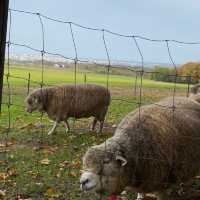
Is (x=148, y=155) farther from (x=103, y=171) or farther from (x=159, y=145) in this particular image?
(x=103, y=171)

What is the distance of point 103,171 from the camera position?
17.8ft

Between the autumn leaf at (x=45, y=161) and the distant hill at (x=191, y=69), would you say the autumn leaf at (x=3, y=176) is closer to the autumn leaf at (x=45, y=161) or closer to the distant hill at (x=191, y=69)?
the autumn leaf at (x=45, y=161)

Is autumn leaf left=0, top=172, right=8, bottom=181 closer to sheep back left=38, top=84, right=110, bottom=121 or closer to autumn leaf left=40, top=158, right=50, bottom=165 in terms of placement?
autumn leaf left=40, top=158, right=50, bottom=165

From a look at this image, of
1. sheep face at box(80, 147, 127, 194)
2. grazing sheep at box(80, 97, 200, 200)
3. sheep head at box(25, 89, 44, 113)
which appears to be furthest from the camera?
sheep head at box(25, 89, 44, 113)

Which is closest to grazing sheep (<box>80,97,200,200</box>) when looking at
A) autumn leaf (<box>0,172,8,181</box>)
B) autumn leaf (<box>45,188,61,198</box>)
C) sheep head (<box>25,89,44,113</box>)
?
autumn leaf (<box>45,188,61,198</box>)

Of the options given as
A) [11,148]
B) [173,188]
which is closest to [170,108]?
[173,188]

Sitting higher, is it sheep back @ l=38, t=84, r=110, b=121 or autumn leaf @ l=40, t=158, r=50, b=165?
sheep back @ l=38, t=84, r=110, b=121

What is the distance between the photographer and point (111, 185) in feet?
18.0

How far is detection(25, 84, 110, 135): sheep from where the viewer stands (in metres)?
Result: 11.7

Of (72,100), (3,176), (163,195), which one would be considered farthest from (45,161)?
(72,100)

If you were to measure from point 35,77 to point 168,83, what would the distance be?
6577mm

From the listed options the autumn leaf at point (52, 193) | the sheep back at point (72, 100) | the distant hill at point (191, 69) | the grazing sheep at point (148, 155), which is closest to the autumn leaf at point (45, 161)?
the autumn leaf at point (52, 193)

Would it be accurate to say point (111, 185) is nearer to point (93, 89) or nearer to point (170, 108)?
point (170, 108)

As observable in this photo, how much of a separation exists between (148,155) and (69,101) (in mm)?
6140
